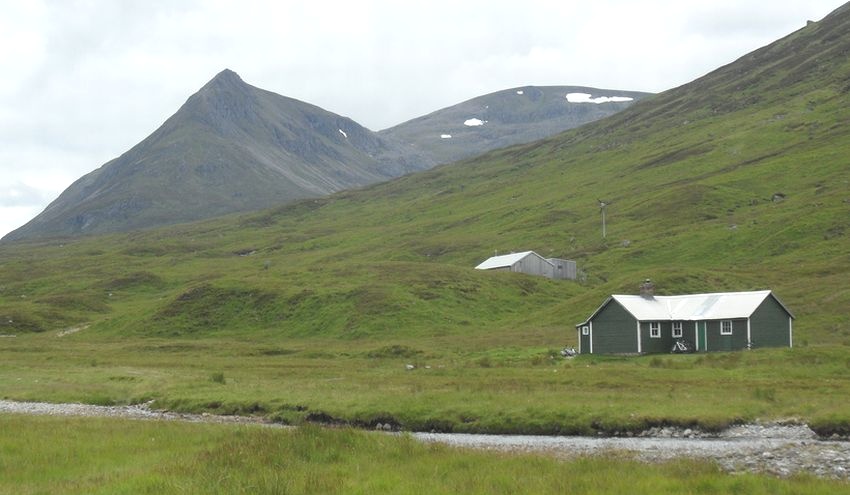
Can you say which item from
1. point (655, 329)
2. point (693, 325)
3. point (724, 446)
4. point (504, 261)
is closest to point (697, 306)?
point (693, 325)

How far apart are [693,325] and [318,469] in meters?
56.6

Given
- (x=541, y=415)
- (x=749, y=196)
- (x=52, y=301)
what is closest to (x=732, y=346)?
(x=541, y=415)

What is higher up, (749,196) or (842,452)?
(749,196)

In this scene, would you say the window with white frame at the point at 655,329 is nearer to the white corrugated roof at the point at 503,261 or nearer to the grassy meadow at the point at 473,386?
the grassy meadow at the point at 473,386

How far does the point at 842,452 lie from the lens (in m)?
29.8

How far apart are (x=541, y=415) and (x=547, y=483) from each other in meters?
18.0

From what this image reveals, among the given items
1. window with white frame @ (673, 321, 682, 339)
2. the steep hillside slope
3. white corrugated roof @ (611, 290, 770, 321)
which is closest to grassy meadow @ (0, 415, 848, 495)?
white corrugated roof @ (611, 290, 770, 321)

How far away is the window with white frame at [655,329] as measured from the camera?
7450 cm

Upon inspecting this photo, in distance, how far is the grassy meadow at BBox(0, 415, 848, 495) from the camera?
2191 centimetres

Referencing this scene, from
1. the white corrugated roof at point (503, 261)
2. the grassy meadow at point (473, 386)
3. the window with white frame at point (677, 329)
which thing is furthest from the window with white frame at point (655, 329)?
the white corrugated roof at point (503, 261)

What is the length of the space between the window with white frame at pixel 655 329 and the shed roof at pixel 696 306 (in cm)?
53

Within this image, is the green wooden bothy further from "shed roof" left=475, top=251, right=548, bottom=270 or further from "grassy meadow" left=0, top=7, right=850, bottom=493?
"shed roof" left=475, top=251, right=548, bottom=270

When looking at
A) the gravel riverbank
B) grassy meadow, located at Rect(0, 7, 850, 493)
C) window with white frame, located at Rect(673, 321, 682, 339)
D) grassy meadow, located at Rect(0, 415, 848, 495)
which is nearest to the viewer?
grassy meadow, located at Rect(0, 415, 848, 495)

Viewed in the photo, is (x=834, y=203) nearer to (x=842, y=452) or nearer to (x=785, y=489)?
(x=842, y=452)
